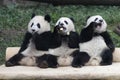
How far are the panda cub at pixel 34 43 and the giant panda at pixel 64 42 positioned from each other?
0.12 metres

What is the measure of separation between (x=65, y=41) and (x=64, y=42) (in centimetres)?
3

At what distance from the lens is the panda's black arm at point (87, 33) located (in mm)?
6031

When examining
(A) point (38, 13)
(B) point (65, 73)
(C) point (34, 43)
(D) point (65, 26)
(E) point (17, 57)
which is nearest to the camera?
(B) point (65, 73)

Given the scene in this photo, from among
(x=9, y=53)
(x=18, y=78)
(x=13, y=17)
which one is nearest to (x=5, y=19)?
(x=13, y=17)

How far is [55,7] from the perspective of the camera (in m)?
12.2

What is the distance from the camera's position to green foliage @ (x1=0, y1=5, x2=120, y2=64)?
912cm

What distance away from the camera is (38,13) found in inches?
447

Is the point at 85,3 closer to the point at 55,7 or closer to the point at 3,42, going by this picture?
the point at 55,7

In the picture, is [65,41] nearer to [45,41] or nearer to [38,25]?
[45,41]

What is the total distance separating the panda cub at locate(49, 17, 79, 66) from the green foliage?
196 cm

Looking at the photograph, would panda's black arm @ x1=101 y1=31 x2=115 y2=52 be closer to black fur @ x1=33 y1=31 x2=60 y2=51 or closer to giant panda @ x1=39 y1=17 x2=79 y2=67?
giant panda @ x1=39 y1=17 x2=79 y2=67

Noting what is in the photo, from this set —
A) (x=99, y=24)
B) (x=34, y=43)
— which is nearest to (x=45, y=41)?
(x=34, y=43)

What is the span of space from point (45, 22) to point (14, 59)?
26.0 inches

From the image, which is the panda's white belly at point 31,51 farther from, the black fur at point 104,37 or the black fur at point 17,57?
the black fur at point 104,37
